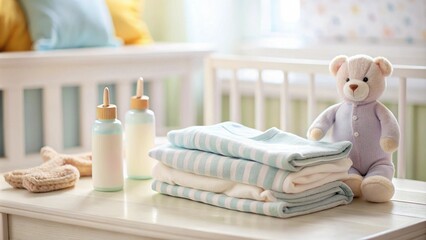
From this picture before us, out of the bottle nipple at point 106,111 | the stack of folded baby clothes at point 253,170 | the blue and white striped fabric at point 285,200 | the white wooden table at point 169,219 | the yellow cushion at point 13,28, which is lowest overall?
the white wooden table at point 169,219

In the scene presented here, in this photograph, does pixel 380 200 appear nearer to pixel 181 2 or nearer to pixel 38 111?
pixel 38 111

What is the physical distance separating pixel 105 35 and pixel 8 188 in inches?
37.5

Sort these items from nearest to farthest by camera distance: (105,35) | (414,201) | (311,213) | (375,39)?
(311,213), (414,201), (105,35), (375,39)

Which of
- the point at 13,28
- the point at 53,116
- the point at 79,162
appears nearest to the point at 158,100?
the point at 53,116

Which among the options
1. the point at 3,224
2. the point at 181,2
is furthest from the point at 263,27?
the point at 3,224

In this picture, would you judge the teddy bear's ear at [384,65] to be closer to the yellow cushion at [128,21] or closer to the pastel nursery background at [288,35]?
the pastel nursery background at [288,35]

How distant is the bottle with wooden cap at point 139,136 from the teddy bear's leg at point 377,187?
45 cm

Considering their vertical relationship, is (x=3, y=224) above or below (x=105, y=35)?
below

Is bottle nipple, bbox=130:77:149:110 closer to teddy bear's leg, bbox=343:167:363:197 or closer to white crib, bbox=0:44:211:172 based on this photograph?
teddy bear's leg, bbox=343:167:363:197

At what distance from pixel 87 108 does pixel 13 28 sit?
0.31 meters

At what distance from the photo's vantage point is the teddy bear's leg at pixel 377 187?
4.72 feet

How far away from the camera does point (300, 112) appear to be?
8.95 feet

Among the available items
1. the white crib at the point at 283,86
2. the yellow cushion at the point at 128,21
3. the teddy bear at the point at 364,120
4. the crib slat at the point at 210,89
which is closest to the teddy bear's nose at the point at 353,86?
the teddy bear at the point at 364,120

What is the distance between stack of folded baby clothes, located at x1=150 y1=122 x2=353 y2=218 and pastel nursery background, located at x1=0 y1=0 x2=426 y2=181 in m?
0.92
